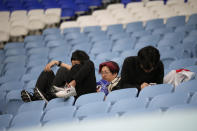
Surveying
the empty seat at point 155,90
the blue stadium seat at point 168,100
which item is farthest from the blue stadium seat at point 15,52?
the blue stadium seat at point 168,100

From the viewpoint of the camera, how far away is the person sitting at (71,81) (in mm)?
3346

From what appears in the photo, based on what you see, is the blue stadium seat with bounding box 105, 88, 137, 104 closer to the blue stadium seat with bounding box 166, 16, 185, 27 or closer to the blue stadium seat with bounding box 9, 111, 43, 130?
the blue stadium seat with bounding box 9, 111, 43, 130

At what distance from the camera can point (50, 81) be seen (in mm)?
3748

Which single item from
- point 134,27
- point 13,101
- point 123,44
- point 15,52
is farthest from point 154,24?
point 13,101

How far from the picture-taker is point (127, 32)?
6.41 m

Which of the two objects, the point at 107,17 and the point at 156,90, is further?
the point at 107,17

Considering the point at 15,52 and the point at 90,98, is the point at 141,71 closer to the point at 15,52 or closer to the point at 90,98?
the point at 90,98

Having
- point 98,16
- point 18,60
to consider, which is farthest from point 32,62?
point 98,16

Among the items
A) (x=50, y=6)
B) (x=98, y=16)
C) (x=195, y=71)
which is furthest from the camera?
(x=50, y=6)

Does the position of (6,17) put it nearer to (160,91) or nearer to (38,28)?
(38,28)

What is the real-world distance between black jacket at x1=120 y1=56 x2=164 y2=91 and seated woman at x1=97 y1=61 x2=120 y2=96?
0.54 ft

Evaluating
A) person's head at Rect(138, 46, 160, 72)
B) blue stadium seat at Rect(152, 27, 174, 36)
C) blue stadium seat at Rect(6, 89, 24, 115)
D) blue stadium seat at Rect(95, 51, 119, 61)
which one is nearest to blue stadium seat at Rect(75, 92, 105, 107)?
person's head at Rect(138, 46, 160, 72)

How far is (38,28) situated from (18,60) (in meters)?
2.26

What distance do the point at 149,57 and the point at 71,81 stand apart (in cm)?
103
